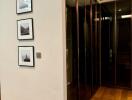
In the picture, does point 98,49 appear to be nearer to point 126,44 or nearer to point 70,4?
point 126,44

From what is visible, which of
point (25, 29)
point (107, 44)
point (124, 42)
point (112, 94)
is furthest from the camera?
point (107, 44)

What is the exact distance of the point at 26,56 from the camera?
2.93 m

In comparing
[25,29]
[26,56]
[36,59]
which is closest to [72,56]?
[36,59]

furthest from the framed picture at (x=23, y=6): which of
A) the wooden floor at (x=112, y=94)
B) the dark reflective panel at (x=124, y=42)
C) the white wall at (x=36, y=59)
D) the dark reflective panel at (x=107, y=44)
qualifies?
the dark reflective panel at (x=124, y=42)

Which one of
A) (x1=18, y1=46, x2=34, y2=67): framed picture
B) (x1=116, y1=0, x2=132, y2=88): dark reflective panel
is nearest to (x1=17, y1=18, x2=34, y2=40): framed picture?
(x1=18, y1=46, x2=34, y2=67): framed picture

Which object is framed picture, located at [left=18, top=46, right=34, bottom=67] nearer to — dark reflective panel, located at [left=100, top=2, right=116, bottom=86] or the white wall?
the white wall

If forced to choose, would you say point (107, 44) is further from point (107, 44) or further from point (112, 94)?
point (112, 94)

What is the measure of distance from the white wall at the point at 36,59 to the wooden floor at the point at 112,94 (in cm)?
200

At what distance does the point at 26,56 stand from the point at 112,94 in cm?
283

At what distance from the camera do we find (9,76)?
3.21m

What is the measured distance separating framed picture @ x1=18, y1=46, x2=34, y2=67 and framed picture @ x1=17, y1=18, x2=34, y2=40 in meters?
0.19

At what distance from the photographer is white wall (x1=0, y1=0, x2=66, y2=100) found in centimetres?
254

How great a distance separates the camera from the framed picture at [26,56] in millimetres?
2850

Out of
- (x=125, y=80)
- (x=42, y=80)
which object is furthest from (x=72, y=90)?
(x=125, y=80)
